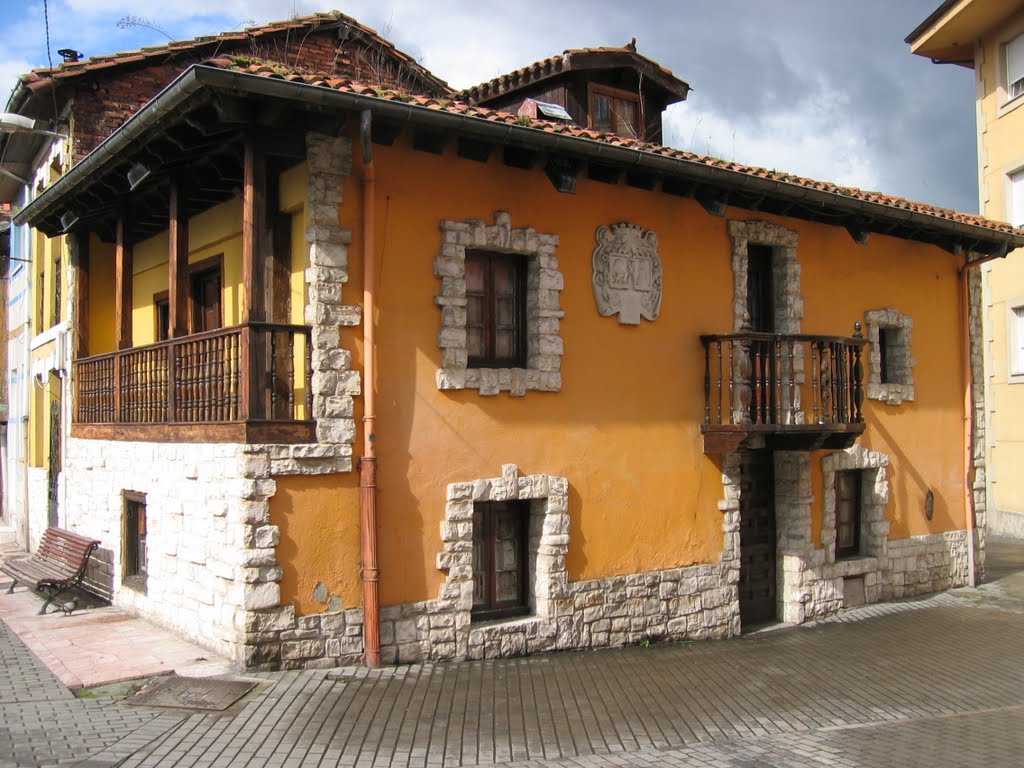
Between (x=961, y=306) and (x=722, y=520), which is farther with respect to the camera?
(x=961, y=306)

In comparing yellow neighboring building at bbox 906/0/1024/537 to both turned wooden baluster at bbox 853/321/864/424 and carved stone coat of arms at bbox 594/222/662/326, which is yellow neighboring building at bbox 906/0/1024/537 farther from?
carved stone coat of arms at bbox 594/222/662/326

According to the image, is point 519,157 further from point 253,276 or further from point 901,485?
point 901,485

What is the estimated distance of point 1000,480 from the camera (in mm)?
19562

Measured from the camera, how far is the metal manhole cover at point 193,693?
7.05 metres

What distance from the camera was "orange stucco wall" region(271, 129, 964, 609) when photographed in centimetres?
858

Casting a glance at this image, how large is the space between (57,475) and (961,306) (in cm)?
1385

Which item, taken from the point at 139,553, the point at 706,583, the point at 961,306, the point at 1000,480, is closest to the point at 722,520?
the point at 706,583

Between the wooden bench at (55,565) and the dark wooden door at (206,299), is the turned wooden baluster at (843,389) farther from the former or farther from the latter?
the wooden bench at (55,565)

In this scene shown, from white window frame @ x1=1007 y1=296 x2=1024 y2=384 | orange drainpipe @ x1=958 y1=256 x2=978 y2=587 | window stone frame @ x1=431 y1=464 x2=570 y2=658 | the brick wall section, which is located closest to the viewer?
window stone frame @ x1=431 y1=464 x2=570 y2=658

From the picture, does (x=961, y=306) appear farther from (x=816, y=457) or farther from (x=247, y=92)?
(x=247, y=92)

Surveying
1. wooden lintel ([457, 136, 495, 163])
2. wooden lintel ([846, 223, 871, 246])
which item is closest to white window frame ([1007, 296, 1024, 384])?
wooden lintel ([846, 223, 871, 246])

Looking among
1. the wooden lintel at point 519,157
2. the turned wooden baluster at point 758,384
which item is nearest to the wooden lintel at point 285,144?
the wooden lintel at point 519,157

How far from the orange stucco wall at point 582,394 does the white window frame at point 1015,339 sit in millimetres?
7764

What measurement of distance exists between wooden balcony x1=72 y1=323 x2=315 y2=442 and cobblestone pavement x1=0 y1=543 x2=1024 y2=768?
213 cm
